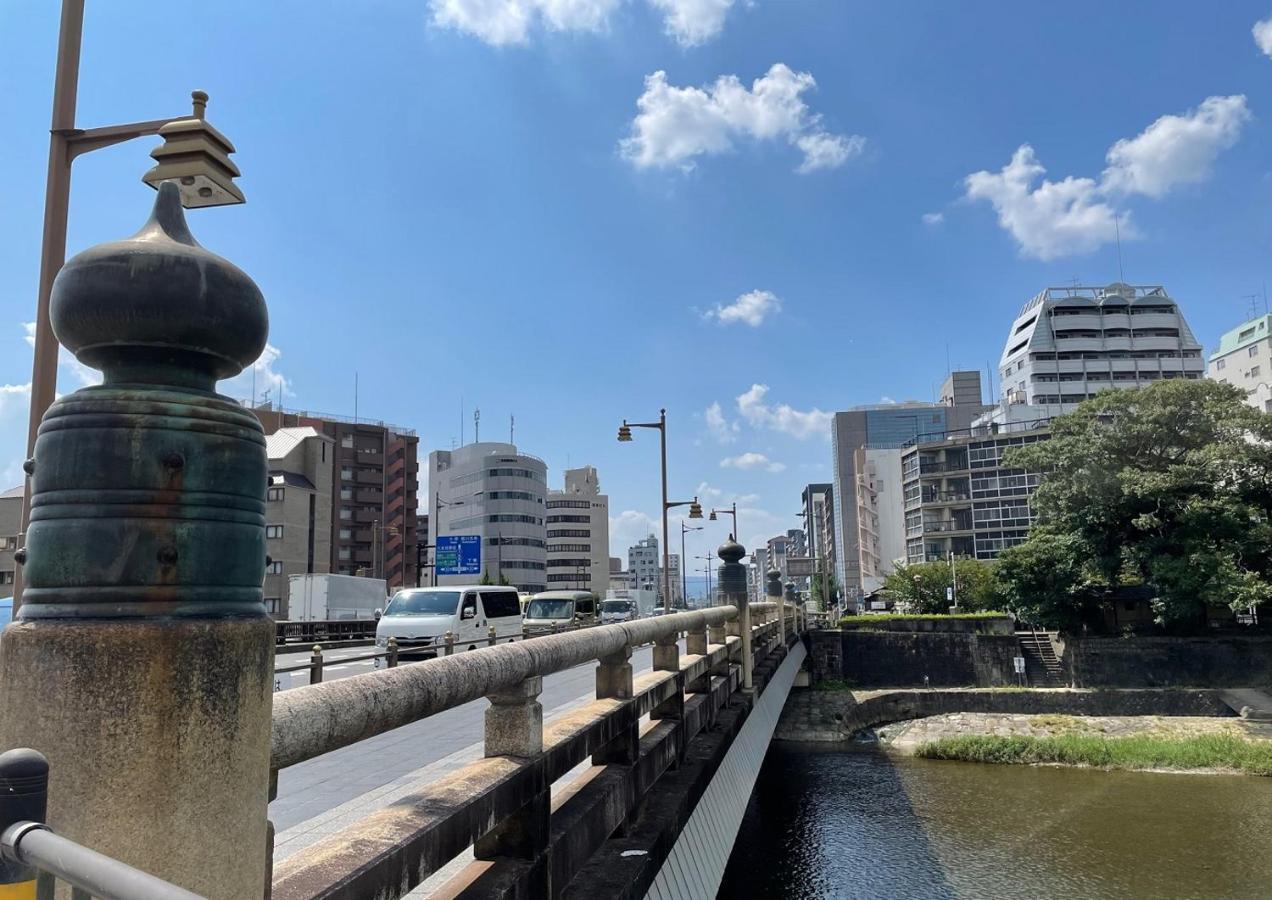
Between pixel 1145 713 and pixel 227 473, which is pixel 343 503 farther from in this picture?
pixel 227 473

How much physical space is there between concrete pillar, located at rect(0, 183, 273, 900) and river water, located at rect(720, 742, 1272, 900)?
67.2ft

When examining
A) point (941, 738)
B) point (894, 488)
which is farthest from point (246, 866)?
point (894, 488)

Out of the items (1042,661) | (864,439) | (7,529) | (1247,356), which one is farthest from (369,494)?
(1247,356)

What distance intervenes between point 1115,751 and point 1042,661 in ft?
35.9

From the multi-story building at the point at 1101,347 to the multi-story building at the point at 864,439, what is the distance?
48.3 ft

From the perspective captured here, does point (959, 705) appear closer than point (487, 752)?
No

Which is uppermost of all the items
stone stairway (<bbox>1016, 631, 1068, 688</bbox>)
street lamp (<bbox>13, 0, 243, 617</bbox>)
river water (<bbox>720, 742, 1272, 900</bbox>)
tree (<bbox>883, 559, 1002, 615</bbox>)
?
street lamp (<bbox>13, 0, 243, 617</bbox>)

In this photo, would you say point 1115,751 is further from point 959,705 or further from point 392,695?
point 392,695

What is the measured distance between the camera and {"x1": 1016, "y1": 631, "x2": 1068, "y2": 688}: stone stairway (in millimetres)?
41625

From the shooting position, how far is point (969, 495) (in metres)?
68.4

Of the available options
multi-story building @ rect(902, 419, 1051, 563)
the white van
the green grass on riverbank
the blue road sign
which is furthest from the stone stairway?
the white van

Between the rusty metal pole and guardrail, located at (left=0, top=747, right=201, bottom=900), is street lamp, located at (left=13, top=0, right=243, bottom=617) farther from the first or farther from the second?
the rusty metal pole

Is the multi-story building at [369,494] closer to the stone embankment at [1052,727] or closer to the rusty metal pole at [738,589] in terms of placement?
the stone embankment at [1052,727]

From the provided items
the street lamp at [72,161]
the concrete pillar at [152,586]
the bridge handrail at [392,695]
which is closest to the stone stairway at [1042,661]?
the bridge handrail at [392,695]
